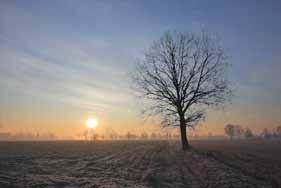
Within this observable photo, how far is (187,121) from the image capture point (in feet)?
116

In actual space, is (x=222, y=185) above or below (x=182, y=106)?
below

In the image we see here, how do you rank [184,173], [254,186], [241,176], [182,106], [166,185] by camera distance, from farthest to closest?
[182,106] → [184,173] → [241,176] → [166,185] → [254,186]

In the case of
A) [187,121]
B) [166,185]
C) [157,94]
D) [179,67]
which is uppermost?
[179,67]

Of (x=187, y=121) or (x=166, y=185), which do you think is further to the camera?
(x=187, y=121)

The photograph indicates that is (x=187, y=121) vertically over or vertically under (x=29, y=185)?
over

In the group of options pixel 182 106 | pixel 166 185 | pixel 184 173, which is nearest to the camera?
pixel 166 185

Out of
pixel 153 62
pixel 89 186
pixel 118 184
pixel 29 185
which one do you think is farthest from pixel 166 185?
pixel 153 62

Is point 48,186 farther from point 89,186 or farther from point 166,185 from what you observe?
point 166,185

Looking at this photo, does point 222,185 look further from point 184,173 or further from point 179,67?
point 179,67

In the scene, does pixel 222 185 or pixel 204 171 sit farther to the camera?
pixel 204 171

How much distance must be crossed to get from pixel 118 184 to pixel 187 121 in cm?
2360

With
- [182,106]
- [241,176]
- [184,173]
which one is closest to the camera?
[241,176]

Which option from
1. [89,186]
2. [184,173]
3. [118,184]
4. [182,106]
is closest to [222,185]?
[184,173]

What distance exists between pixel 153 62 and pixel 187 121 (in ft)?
30.7
